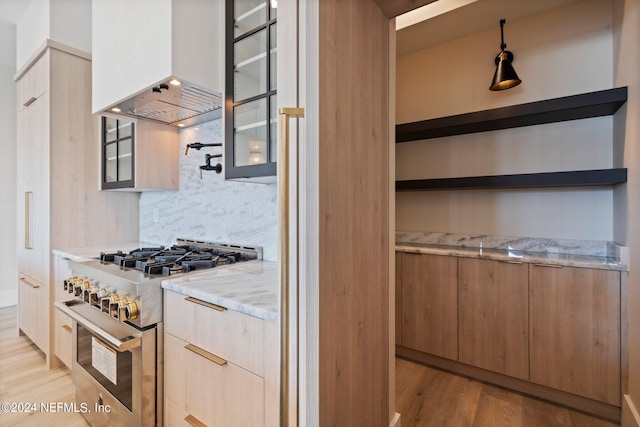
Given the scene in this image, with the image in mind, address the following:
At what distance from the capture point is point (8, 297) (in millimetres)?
3555

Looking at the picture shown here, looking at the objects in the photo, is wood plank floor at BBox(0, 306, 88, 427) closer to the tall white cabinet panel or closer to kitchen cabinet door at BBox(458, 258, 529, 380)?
the tall white cabinet panel

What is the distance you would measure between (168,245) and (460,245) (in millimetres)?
2501

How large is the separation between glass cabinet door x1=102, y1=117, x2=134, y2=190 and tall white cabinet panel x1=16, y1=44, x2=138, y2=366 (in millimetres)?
85

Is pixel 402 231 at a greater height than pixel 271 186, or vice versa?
pixel 271 186

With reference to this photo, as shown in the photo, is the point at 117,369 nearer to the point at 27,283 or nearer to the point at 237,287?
the point at 237,287

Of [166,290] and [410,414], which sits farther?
[410,414]

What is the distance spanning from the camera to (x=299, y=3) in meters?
0.84

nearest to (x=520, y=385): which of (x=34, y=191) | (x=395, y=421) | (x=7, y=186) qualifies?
(x=395, y=421)

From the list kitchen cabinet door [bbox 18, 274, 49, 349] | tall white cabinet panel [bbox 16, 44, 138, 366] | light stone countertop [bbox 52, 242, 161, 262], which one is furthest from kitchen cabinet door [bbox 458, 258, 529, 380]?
kitchen cabinet door [bbox 18, 274, 49, 349]

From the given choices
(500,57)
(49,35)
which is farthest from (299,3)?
(49,35)

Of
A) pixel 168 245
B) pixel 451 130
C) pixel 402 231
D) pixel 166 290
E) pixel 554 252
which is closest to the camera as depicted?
pixel 166 290

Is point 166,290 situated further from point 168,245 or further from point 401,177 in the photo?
point 401,177

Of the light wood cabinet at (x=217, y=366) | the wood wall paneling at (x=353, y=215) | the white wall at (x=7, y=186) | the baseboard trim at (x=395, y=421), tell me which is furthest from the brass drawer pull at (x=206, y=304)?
the white wall at (x=7, y=186)

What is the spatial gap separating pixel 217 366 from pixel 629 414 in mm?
2074
